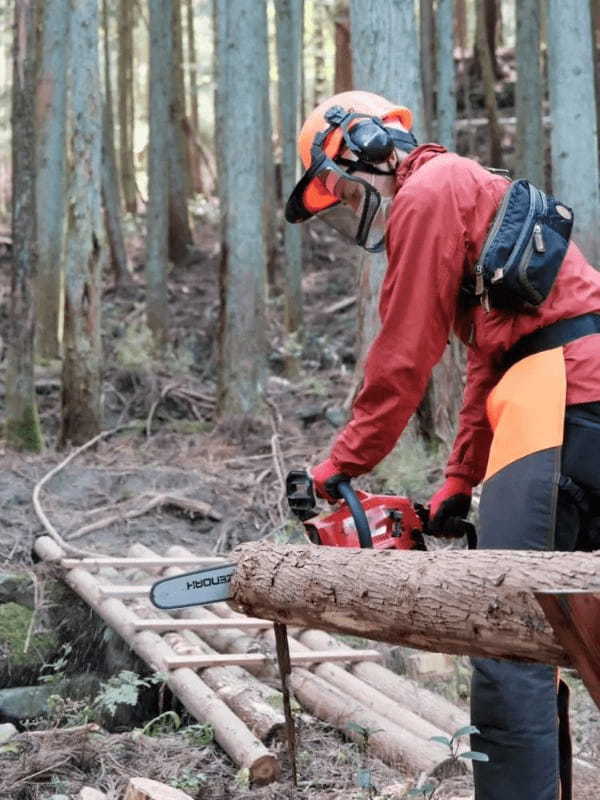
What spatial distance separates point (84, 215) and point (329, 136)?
606cm

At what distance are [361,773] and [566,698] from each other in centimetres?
69

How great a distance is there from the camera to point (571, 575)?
2479 mm

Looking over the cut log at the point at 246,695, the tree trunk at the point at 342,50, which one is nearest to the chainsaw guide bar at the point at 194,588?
the cut log at the point at 246,695

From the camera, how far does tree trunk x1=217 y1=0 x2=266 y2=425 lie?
1038cm

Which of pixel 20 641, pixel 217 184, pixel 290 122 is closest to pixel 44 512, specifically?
pixel 20 641

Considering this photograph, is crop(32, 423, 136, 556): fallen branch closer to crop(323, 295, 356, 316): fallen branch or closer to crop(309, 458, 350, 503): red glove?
crop(309, 458, 350, 503): red glove

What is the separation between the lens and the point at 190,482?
8.73 meters

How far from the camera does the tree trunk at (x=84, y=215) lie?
9398 mm

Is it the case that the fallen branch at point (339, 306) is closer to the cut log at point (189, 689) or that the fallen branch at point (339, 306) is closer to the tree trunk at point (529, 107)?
the tree trunk at point (529, 107)

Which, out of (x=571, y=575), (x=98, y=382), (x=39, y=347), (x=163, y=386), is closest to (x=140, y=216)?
(x=39, y=347)

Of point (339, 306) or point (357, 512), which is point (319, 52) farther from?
point (357, 512)

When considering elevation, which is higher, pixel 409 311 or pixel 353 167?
pixel 353 167

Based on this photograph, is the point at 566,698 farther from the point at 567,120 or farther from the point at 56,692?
the point at 567,120

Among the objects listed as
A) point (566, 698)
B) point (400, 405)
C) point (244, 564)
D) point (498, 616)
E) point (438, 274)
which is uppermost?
point (438, 274)
